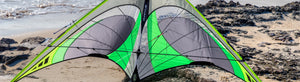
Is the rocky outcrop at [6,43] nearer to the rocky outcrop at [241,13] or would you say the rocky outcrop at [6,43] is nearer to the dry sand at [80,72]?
the dry sand at [80,72]

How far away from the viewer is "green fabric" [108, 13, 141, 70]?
505 centimetres

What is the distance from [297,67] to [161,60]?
462cm

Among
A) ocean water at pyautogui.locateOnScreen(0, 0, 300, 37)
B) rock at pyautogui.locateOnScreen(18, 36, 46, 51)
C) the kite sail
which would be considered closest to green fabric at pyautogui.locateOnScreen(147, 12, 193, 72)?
the kite sail

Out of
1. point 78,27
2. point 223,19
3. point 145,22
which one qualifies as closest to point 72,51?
point 78,27

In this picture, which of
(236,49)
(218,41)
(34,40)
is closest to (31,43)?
(34,40)

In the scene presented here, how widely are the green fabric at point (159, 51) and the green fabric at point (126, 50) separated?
308 millimetres

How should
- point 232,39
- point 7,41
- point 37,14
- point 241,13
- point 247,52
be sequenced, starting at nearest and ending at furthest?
point 247,52 < point 7,41 < point 232,39 < point 241,13 < point 37,14

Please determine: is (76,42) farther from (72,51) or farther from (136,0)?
(136,0)

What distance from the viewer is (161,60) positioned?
16.6 ft

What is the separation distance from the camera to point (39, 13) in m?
14.5

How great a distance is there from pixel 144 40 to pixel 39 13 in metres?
11.8

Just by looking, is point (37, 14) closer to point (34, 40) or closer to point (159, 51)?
point (34, 40)

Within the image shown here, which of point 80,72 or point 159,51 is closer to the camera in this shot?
point 159,51

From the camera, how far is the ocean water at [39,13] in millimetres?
11695
